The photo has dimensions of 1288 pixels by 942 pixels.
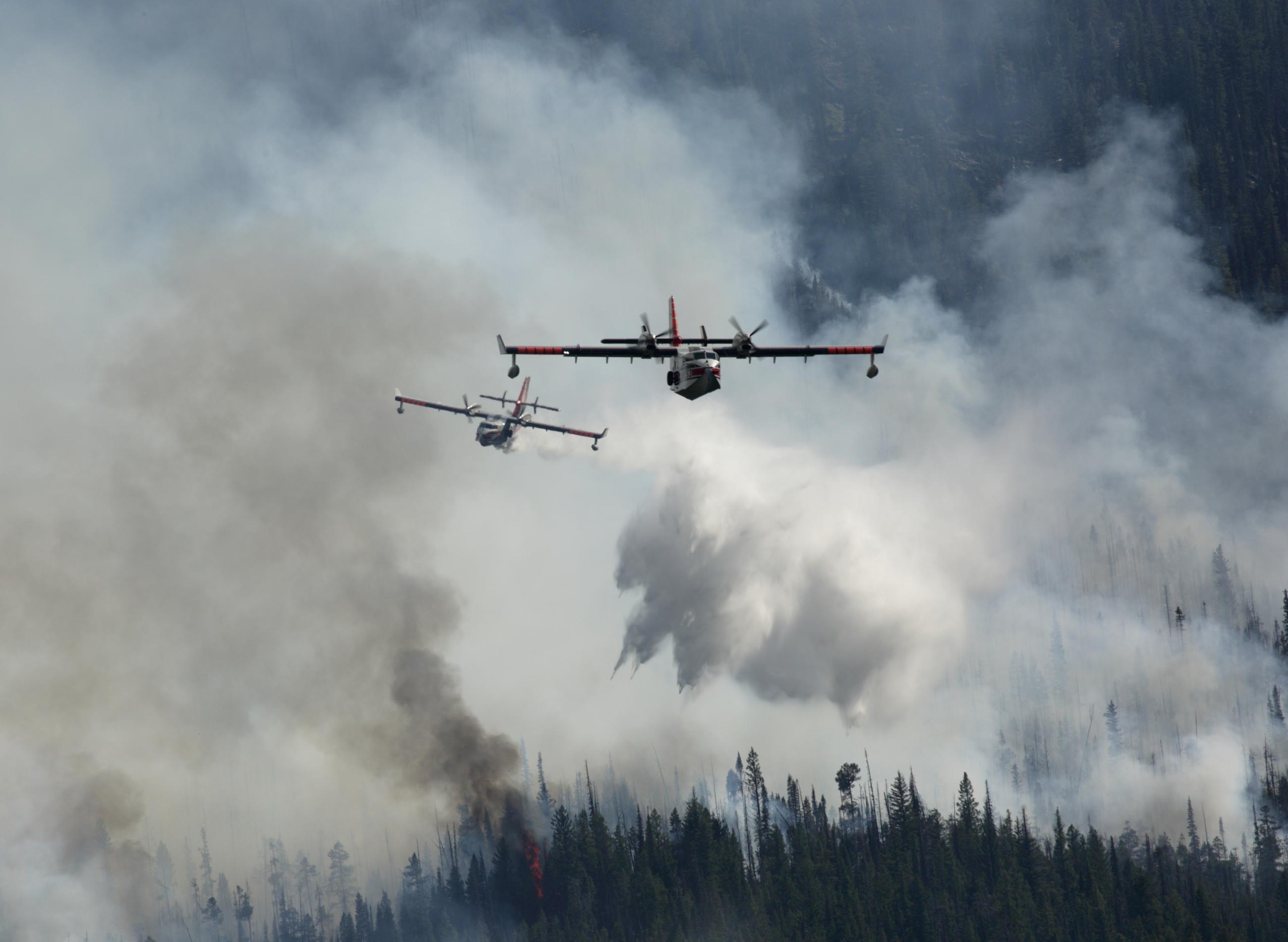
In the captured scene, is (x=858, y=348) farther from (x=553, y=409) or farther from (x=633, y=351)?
(x=553, y=409)

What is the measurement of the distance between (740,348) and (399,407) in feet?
280

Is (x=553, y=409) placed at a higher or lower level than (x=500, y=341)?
higher

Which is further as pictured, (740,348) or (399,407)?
A: (399,407)

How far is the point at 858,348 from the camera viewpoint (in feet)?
417

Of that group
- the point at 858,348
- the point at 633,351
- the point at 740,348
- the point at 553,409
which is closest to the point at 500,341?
the point at 633,351

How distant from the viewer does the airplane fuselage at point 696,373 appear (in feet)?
398

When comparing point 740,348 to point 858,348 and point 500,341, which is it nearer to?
point 858,348

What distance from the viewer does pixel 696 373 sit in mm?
121562

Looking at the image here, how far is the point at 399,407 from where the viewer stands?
198 m

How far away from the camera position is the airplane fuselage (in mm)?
121188

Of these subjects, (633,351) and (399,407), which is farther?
(399,407)

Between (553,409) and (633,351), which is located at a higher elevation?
(553,409)

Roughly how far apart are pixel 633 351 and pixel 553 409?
72606 millimetres

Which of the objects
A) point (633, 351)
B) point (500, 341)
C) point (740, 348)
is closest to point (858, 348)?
point (740, 348)
